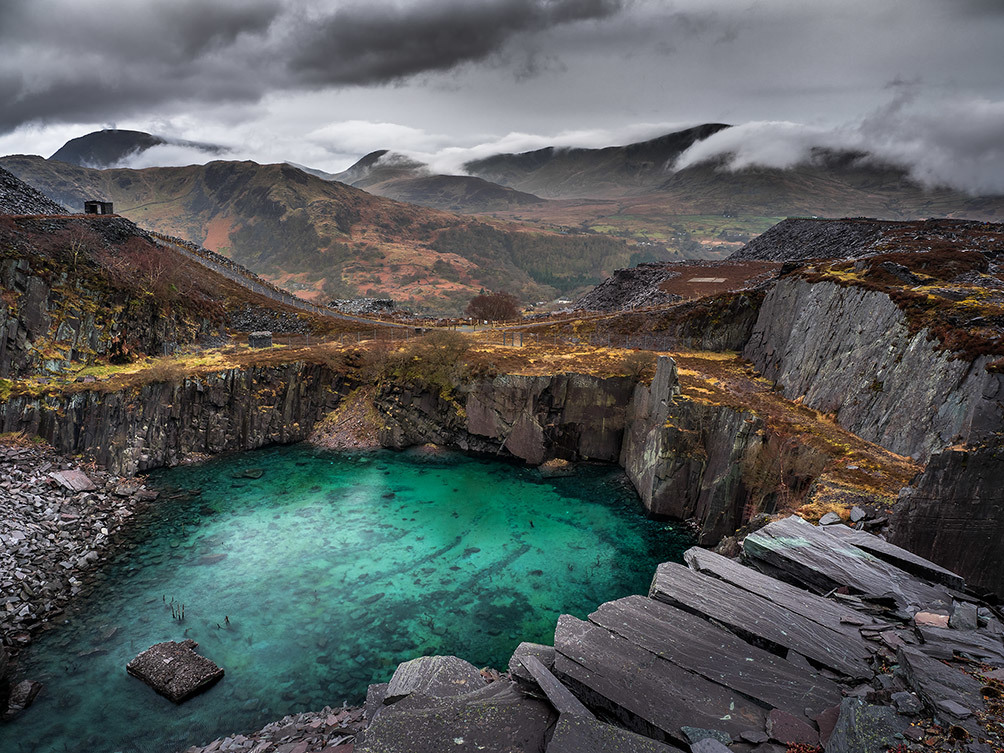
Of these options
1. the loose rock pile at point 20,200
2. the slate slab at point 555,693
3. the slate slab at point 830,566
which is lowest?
the slate slab at point 555,693

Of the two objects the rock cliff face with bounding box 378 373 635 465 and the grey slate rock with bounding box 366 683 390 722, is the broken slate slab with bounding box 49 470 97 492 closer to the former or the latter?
the rock cliff face with bounding box 378 373 635 465

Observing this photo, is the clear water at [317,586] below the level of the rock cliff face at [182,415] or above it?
below

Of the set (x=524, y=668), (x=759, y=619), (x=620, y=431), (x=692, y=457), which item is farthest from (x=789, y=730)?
(x=620, y=431)

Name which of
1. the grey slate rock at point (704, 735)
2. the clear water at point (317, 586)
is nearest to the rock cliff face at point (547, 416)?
the clear water at point (317, 586)

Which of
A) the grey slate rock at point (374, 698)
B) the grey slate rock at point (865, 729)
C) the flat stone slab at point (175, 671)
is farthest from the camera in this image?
the flat stone slab at point (175, 671)

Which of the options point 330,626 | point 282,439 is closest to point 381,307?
point 282,439

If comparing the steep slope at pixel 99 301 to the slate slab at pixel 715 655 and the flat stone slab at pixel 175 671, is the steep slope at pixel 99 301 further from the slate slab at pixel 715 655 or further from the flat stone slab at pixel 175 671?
the slate slab at pixel 715 655

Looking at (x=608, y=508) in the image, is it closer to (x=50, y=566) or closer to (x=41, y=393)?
(x=50, y=566)

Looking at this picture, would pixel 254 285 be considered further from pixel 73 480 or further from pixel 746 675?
pixel 746 675
